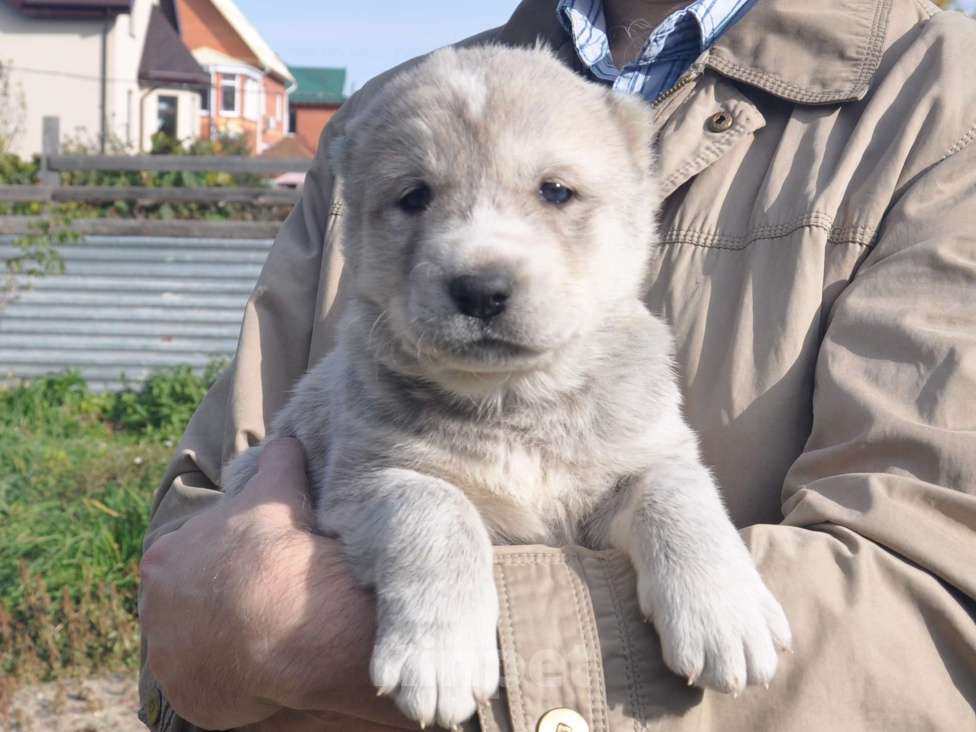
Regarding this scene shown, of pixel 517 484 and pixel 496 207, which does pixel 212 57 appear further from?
pixel 517 484

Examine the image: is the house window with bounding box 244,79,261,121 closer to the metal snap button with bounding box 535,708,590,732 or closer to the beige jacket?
the beige jacket

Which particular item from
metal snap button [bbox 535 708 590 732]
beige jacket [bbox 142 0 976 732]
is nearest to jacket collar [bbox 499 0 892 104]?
beige jacket [bbox 142 0 976 732]

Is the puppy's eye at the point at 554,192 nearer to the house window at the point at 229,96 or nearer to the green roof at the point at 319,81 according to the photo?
the house window at the point at 229,96

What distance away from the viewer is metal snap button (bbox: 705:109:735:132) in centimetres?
319

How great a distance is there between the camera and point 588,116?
319 centimetres

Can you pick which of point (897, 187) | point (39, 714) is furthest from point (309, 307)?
point (39, 714)

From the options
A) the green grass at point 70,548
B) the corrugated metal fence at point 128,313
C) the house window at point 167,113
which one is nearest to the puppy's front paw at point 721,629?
the green grass at point 70,548

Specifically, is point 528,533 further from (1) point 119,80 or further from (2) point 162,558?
(1) point 119,80

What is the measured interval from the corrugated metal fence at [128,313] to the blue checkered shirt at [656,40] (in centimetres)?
754

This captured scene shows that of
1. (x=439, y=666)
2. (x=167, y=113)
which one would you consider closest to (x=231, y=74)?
(x=167, y=113)

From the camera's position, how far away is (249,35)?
4597cm

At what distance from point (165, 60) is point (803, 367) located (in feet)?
110

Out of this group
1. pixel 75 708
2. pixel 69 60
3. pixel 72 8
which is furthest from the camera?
pixel 69 60

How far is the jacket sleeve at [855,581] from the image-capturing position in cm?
229
